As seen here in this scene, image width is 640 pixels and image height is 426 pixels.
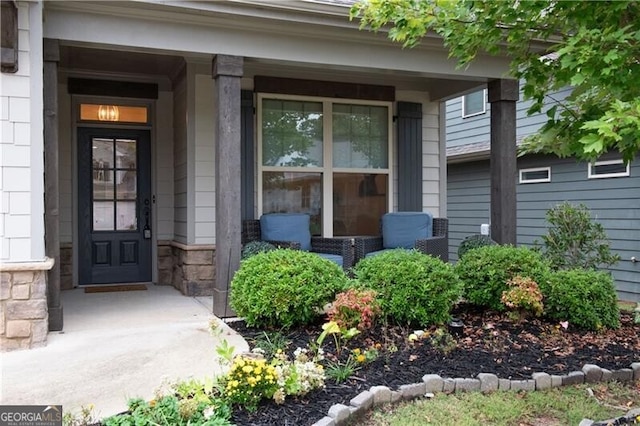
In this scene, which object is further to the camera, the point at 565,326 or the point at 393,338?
the point at 565,326

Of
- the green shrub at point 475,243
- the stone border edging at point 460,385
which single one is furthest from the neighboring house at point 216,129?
the stone border edging at point 460,385

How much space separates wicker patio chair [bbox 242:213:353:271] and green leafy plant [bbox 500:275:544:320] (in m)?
1.81

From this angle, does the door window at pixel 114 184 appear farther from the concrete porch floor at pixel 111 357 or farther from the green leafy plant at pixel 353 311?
the green leafy plant at pixel 353 311

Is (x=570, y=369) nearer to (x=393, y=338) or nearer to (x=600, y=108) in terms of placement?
(x=393, y=338)

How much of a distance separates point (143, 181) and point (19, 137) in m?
2.89

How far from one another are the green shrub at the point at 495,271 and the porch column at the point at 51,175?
11.7 feet

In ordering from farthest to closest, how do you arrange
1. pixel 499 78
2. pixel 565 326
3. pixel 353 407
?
pixel 499 78 → pixel 565 326 → pixel 353 407

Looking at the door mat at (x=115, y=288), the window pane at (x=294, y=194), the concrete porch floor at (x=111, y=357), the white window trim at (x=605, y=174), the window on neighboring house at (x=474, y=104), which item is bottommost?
the concrete porch floor at (x=111, y=357)

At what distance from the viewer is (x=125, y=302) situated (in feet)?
17.7

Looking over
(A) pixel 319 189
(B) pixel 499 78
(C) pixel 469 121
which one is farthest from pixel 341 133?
(C) pixel 469 121

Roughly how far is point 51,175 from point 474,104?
8.78 metres

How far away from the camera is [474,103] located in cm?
1082

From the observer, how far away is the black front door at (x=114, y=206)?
6.41 meters

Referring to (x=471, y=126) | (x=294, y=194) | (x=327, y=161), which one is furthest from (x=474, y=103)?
(x=294, y=194)
